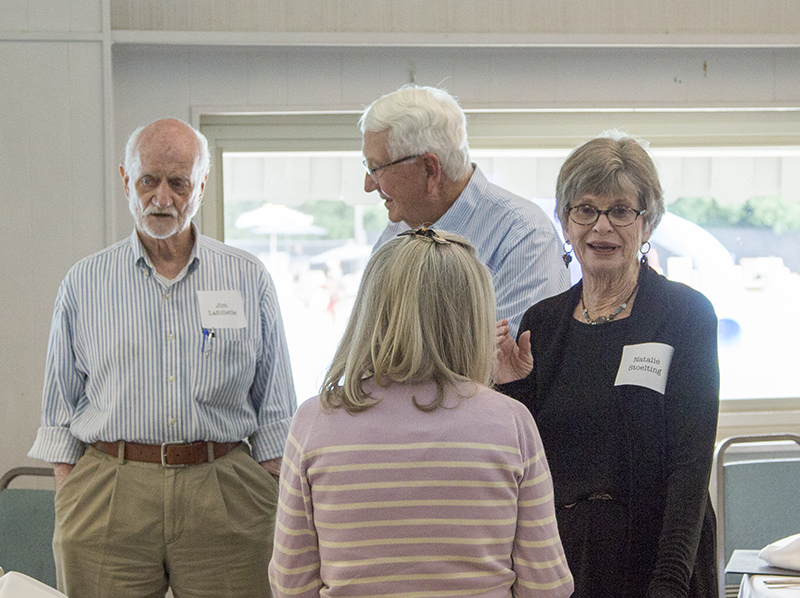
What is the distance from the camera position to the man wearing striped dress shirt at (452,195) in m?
2.12

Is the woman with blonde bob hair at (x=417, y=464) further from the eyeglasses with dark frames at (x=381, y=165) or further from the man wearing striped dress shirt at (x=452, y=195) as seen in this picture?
the eyeglasses with dark frames at (x=381, y=165)

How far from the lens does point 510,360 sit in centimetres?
175

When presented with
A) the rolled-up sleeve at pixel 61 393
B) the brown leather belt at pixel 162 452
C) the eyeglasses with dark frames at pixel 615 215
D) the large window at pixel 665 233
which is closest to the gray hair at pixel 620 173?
the eyeglasses with dark frames at pixel 615 215

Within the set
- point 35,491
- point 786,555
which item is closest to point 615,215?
point 786,555

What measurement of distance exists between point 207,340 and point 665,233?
2410mm

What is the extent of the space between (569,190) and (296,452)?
33.6 inches

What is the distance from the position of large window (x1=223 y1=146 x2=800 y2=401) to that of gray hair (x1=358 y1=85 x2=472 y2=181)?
1283 millimetres

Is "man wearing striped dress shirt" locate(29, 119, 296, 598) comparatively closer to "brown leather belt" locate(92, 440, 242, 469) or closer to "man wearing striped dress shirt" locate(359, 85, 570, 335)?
"brown leather belt" locate(92, 440, 242, 469)

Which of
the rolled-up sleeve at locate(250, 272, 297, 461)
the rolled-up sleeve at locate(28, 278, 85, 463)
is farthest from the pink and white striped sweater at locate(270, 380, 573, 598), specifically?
the rolled-up sleeve at locate(28, 278, 85, 463)

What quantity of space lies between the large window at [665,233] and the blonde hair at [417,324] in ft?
7.59

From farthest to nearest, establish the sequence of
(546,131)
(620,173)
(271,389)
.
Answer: (546,131), (271,389), (620,173)

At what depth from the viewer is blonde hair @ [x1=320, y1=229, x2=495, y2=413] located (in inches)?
49.0

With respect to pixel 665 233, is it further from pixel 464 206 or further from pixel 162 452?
pixel 162 452

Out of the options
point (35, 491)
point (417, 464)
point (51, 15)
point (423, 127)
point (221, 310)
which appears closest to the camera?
point (417, 464)
